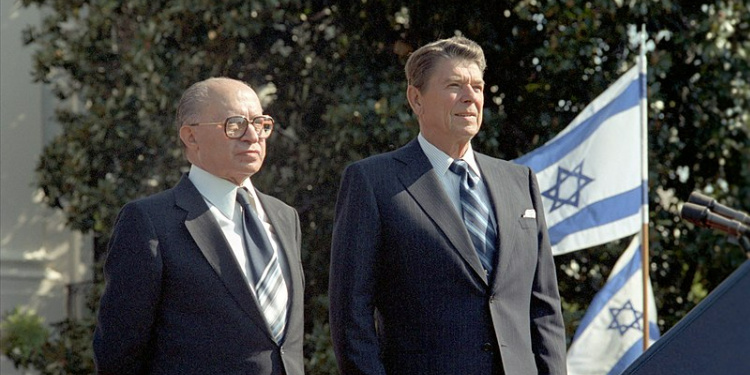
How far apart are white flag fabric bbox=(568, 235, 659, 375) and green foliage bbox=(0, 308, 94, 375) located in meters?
3.32

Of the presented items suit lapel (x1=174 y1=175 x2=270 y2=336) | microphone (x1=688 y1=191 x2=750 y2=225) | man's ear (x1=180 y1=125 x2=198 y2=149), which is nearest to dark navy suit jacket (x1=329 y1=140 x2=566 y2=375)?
suit lapel (x1=174 y1=175 x2=270 y2=336)

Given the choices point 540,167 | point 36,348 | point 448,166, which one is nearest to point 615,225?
point 540,167

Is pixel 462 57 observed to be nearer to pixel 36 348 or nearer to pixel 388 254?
pixel 388 254

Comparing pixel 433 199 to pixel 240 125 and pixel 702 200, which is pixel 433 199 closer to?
pixel 240 125

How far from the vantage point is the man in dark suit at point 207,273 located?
12.7 ft

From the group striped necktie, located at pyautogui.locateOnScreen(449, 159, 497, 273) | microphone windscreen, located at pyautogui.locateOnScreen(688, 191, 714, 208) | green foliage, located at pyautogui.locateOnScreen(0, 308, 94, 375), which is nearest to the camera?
microphone windscreen, located at pyautogui.locateOnScreen(688, 191, 714, 208)

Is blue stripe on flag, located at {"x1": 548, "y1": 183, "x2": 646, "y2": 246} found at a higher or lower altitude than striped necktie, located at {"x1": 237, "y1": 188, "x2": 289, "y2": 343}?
lower

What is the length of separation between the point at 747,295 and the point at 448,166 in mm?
1716

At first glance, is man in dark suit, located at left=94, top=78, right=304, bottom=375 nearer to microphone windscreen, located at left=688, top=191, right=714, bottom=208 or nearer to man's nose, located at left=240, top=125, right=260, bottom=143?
man's nose, located at left=240, top=125, right=260, bottom=143

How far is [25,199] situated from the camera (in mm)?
9062

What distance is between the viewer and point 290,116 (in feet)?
28.0

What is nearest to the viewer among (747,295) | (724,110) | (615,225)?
(747,295)

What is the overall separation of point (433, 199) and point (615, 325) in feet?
9.02

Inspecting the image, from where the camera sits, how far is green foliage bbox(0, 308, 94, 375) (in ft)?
27.0
